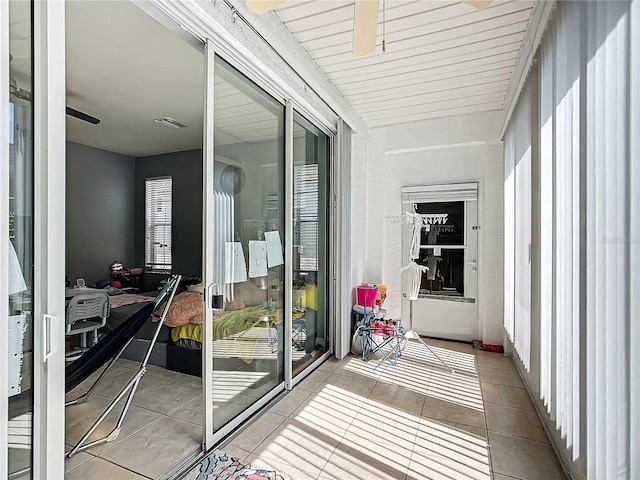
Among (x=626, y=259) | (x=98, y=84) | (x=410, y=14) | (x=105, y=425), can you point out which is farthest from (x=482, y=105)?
(x=105, y=425)

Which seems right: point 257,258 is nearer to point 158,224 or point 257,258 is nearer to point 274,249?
point 274,249

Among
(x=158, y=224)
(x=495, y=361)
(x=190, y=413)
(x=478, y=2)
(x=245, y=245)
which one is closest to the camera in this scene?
(x=478, y=2)

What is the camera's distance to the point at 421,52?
2.85 metres

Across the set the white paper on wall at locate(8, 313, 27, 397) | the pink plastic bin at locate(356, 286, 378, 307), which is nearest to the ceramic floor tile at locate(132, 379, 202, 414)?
the white paper on wall at locate(8, 313, 27, 397)

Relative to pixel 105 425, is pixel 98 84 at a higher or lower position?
higher

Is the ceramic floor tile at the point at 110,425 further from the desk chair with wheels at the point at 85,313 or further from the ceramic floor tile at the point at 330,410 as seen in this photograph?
the ceramic floor tile at the point at 330,410

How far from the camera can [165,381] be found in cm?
306

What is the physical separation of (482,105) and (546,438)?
11.5 feet

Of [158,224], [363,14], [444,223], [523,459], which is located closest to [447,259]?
[444,223]

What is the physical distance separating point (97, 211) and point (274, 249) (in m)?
4.15

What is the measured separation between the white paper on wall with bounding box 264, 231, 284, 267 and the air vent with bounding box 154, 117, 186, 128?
8.64ft

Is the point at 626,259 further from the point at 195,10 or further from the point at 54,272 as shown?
the point at 195,10

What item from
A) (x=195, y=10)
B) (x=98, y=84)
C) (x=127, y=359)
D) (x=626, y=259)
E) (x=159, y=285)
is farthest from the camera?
(x=159, y=285)

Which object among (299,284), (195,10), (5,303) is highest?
(195,10)
